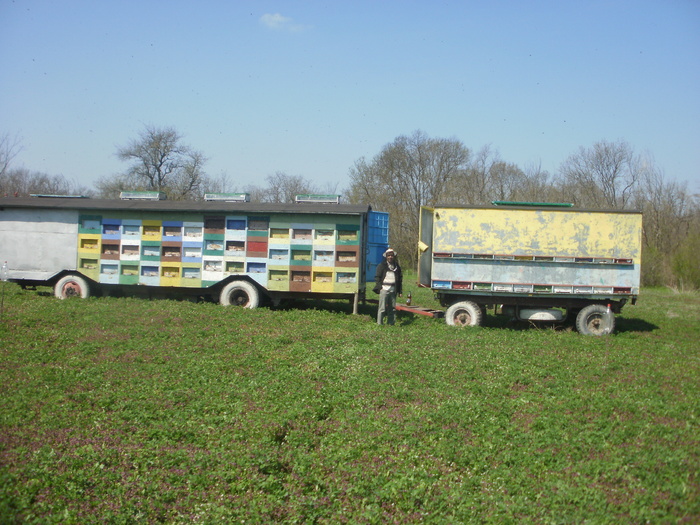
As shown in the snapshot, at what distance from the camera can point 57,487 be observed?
6.18 m

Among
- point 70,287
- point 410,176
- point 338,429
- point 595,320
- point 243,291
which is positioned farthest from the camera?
point 410,176

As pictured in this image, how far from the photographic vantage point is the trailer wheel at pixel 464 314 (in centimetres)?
1586

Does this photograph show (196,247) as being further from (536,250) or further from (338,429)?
(338,429)

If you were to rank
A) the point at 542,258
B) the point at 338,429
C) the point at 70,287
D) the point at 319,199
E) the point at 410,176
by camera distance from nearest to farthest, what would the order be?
the point at 338,429 → the point at 542,258 → the point at 70,287 → the point at 319,199 → the point at 410,176

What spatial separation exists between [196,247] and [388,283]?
5936 mm

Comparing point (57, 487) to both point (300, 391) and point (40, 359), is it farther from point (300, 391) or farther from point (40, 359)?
point (40, 359)

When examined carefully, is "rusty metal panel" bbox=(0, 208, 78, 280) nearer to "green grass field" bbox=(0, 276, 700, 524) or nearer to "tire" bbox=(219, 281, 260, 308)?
"tire" bbox=(219, 281, 260, 308)

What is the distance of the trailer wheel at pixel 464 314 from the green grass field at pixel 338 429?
89.1 inches

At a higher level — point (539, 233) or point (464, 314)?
point (539, 233)

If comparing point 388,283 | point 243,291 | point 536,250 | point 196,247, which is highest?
point 536,250

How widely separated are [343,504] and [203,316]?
9.96 metres

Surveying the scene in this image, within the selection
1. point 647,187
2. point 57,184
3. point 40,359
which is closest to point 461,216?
point 40,359

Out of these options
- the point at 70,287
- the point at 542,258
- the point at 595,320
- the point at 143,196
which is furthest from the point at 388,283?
the point at 70,287

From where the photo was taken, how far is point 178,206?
17922 millimetres
